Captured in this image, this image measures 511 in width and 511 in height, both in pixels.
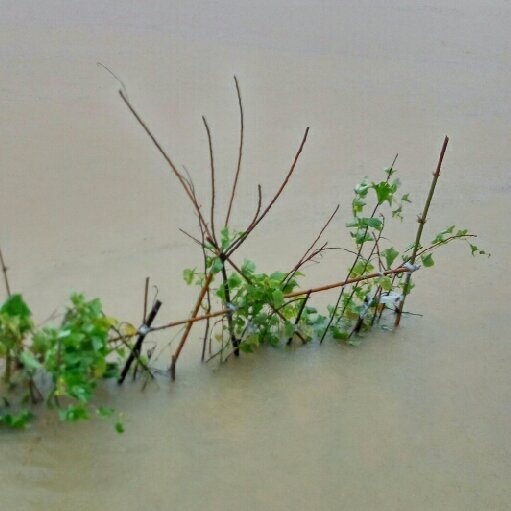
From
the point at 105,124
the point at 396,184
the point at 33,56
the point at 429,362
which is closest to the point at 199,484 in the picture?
the point at 429,362

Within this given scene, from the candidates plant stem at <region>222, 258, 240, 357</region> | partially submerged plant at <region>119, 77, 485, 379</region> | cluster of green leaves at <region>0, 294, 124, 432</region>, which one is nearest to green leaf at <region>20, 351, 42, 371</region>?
cluster of green leaves at <region>0, 294, 124, 432</region>

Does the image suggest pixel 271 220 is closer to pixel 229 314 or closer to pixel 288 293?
pixel 288 293

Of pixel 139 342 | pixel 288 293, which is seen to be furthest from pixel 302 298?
pixel 139 342

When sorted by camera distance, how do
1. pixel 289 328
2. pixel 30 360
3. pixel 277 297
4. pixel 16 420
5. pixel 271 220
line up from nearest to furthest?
pixel 30 360 → pixel 16 420 → pixel 277 297 → pixel 289 328 → pixel 271 220

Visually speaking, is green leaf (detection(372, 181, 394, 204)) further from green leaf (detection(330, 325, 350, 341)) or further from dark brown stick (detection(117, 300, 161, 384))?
dark brown stick (detection(117, 300, 161, 384))

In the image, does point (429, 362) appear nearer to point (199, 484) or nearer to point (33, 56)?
point (199, 484)

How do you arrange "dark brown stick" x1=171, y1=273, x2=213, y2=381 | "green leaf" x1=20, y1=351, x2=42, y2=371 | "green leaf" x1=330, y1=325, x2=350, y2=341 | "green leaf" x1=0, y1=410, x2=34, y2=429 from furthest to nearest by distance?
"green leaf" x1=330, y1=325, x2=350, y2=341
"dark brown stick" x1=171, y1=273, x2=213, y2=381
"green leaf" x1=0, y1=410, x2=34, y2=429
"green leaf" x1=20, y1=351, x2=42, y2=371

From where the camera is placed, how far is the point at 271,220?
2.23 meters

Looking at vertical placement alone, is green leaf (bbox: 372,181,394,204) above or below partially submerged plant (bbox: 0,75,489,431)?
above

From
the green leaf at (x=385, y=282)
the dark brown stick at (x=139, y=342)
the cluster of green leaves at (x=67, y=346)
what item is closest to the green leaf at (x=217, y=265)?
the dark brown stick at (x=139, y=342)

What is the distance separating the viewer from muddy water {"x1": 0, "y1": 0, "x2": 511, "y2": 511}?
Result: 141 centimetres

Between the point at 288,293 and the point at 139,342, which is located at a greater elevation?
the point at 288,293

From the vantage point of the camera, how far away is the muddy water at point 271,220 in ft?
4.62

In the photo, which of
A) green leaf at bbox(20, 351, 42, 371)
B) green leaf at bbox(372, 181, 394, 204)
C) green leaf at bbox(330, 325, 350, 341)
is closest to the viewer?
green leaf at bbox(20, 351, 42, 371)
